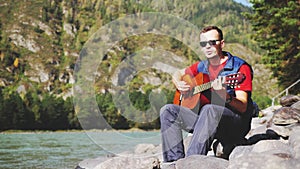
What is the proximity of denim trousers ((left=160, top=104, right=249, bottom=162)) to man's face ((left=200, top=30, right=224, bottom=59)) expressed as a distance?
64cm

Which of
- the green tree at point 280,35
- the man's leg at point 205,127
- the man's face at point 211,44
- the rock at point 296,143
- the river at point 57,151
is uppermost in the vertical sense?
the green tree at point 280,35

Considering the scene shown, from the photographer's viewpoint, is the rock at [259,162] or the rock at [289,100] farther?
the rock at [289,100]

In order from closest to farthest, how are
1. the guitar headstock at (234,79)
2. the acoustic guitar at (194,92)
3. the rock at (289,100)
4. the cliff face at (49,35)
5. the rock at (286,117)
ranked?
the guitar headstock at (234,79)
the acoustic guitar at (194,92)
the rock at (286,117)
the rock at (289,100)
the cliff face at (49,35)

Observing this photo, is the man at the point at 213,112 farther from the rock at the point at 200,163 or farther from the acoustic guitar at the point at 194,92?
the rock at the point at 200,163

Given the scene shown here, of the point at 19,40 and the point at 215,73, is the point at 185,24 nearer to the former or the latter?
the point at 215,73

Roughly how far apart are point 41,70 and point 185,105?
6225 inches

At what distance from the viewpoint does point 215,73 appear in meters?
4.80

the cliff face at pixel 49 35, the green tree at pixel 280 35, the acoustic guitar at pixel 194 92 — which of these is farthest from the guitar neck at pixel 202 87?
the cliff face at pixel 49 35

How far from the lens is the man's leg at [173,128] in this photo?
4.77 metres

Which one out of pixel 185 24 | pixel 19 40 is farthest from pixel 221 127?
pixel 19 40

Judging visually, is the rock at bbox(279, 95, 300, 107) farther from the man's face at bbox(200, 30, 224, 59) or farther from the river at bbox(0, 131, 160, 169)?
the man's face at bbox(200, 30, 224, 59)

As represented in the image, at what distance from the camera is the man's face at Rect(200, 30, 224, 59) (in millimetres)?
4773

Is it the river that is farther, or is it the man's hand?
the river

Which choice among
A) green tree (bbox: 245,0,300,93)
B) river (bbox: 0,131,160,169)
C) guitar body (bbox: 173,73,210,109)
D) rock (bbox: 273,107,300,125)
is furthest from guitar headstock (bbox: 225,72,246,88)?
green tree (bbox: 245,0,300,93)
